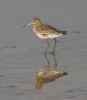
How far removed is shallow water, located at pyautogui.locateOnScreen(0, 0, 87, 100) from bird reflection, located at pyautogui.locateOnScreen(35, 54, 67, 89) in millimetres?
103

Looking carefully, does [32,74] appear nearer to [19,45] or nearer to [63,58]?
[63,58]

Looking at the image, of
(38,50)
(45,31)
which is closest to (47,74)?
(38,50)

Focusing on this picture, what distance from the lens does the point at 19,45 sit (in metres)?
15.0

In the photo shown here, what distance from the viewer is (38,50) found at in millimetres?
14547

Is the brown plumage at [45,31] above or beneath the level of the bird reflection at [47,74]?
beneath

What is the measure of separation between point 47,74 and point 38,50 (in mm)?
2111

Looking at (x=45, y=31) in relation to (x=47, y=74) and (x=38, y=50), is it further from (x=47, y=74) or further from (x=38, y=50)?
(x=47, y=74)

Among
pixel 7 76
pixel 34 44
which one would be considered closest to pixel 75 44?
pixel 34 44

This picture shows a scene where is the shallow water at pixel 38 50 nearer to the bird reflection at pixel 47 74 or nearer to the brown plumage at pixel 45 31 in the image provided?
the bird reflection at pixel 47 74

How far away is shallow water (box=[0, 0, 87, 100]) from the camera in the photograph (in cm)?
1114

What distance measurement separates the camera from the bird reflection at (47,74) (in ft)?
39.1

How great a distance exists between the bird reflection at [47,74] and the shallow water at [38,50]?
0.10 m

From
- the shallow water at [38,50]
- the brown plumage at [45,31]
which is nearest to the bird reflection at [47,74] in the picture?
the shallow water at [38,50]

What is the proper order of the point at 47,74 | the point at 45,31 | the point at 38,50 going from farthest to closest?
the point at 45,31, the point at 38,50, the point at 47,74
